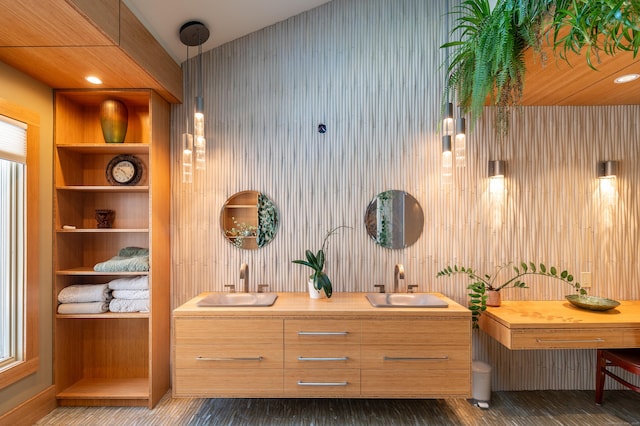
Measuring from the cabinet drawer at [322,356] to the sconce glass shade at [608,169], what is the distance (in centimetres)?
236

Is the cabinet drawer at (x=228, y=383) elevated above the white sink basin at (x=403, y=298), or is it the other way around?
the white sink basin at (x=403, y=298)

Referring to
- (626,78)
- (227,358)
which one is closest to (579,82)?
(626,78)

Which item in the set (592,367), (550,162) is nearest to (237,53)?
(550,162)

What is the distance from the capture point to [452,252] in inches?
109

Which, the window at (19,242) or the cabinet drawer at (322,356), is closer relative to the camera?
the window at (19,242)

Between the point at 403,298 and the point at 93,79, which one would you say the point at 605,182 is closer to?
the point at 403,298

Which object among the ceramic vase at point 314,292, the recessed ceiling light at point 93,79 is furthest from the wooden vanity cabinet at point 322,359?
the recessed ceiling light at point 93,79

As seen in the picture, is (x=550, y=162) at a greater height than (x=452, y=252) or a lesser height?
greater

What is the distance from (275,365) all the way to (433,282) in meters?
1.39

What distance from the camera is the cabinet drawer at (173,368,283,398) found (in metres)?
2.19

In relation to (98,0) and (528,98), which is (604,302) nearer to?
(528,98)

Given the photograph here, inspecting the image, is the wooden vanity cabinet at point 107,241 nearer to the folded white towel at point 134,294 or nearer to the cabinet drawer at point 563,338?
the folded white towel at point 134,294

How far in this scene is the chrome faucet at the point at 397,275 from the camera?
2520 mm

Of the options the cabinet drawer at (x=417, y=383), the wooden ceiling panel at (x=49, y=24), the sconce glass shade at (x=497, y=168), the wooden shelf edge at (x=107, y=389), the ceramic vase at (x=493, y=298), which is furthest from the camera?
the sconce glass shade at (x=497, y=168)
